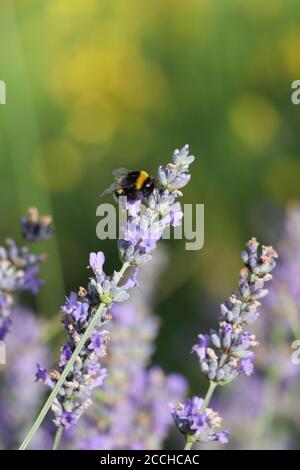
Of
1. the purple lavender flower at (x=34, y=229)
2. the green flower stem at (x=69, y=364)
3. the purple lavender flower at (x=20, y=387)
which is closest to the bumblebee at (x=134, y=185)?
the purple lavender flower at (x=34, y=229)

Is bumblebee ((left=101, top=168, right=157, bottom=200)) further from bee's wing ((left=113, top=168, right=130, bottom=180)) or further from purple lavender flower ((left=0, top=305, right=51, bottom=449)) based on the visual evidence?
purple lavender flower ((left=0, top=305, right=51, bottom=449))

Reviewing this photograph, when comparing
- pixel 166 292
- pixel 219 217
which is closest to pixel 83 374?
pixel 166 292

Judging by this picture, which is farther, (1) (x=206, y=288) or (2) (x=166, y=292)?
(1) (x=206, y=288)

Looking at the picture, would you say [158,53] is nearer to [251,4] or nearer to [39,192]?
[251,4]

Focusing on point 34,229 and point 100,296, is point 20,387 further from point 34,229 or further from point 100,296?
point 100,296
